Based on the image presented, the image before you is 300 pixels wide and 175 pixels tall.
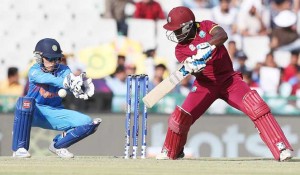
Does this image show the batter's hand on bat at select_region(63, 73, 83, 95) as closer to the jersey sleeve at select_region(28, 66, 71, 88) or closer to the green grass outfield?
the jersey sleeve at select_region(28, 66, 71, 88)

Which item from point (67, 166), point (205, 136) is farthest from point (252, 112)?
point (205, 136)

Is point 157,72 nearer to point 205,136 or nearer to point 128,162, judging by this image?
point 205,136

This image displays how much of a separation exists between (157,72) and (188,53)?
439 cm

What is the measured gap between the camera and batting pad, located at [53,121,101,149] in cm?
1019

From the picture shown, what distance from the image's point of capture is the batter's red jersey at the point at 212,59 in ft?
32.1

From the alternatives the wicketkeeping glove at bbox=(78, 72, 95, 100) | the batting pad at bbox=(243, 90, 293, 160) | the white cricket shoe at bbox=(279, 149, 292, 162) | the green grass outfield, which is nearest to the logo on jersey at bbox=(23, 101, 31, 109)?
the wicketkeeping glove at bbox=(78, 72, 95, 100)

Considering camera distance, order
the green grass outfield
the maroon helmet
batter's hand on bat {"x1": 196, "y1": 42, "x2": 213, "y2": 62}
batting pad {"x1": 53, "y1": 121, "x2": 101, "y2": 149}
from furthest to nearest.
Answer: batting pad {"x1": 53, "y1": 121, "x2": 101, "y2": 149} < the maroon helmet < batter's hand on bat {"x1": 196, "y1": 42, "x2": 213, "y2": 62} < the green grass outfield

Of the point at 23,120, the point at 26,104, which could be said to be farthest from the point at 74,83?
the point at 23,120

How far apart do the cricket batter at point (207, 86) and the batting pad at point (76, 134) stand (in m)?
0.80

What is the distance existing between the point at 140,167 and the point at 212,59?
1.72 meters

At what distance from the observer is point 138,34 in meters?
14.8

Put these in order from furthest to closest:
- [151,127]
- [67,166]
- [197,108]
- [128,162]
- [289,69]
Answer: [289,69]
[151,127]
[197,108]
[128,162]
[67,166]

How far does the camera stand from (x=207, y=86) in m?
9.99

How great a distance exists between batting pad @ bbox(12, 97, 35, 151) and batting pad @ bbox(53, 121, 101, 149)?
385mm
